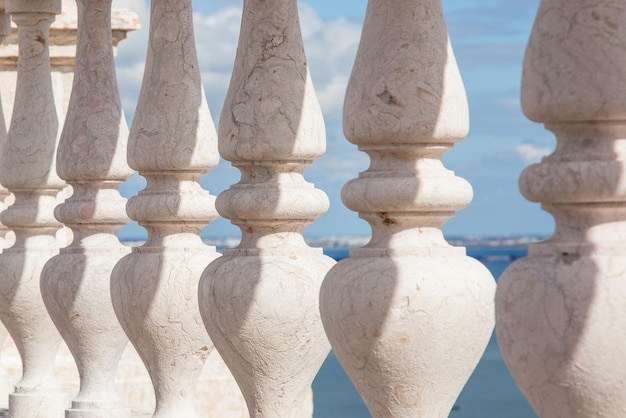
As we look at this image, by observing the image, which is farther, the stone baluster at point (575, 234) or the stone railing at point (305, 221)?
the stone railing at point (305, 221)

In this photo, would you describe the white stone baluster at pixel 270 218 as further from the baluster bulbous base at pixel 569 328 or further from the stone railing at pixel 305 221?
the baluster bulbous base at pixel 569 328

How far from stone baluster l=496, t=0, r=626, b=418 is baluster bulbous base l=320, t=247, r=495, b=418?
1.36 meters

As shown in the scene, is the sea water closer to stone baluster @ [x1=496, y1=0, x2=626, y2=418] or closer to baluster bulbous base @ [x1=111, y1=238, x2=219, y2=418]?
baluster bulbous base @ [x1=111, y1=238, x2=219, y2=418]

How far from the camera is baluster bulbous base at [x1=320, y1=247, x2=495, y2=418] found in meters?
7.36

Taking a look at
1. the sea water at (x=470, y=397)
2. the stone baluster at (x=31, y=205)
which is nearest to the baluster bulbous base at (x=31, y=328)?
the stone baluster at (x=31, y=205)

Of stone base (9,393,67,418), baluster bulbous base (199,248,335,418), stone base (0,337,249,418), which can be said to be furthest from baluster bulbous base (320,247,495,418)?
stone base (0,337,249,418)

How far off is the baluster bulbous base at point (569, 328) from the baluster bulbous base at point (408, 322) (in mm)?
1449

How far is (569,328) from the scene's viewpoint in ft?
18.7

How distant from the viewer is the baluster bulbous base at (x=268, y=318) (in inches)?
351

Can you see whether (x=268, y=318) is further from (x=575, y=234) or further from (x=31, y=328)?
(x=31, y=328)

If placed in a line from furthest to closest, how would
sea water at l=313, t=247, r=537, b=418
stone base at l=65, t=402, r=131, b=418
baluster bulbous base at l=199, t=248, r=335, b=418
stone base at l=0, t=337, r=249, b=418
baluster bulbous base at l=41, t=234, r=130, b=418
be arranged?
sea water at l=313, t=247, r=537, b=418 < stone base at l=0, t=337, r=249, b=418 < stone base at l=65, t=402, r=131, b=418 < baluster bulbous base at l=41, t=234, r=130, b=418 < baluster bulbous base at l=199, t=248, r=335, b=418

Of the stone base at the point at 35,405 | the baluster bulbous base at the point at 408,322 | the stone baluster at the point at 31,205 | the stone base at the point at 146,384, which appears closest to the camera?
the baluster bulbous base at the point at 408,322

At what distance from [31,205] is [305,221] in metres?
5.68

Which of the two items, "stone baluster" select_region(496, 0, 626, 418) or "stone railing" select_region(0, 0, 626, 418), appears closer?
"stone baluster" select_region(496, 0, 626, 418)
